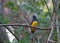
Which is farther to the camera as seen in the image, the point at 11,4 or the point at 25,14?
the point at 25,14

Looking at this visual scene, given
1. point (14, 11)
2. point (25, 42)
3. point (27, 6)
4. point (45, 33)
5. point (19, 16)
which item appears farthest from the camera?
point (19, 16)

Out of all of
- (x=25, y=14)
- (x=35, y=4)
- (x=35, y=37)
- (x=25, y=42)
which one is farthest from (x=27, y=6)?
(x=25, y=42)

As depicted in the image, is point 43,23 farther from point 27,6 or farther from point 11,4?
point 11,4

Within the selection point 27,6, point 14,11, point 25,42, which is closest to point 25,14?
point 14,11

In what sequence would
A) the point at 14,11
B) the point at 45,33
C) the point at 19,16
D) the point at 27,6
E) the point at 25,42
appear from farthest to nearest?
the point at 19,16 → the point at 14,11 → the point at 27,6 → the point at 45,33 → the point at 25,42

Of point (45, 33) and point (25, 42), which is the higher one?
point (25, 42)

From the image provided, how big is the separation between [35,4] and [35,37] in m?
0.75

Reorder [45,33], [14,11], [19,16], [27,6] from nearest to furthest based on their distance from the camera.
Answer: [45,33] < [27,6] < [14,11] < [19,16]

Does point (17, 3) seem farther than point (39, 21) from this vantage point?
Yes

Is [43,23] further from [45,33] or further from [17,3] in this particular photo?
[17,3]

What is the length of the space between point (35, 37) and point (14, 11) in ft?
2.74

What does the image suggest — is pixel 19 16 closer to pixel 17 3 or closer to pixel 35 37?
pixel 17 3

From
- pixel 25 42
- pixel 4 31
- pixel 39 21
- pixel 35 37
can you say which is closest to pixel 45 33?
pixel 35 37

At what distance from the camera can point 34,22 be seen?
183 inches
